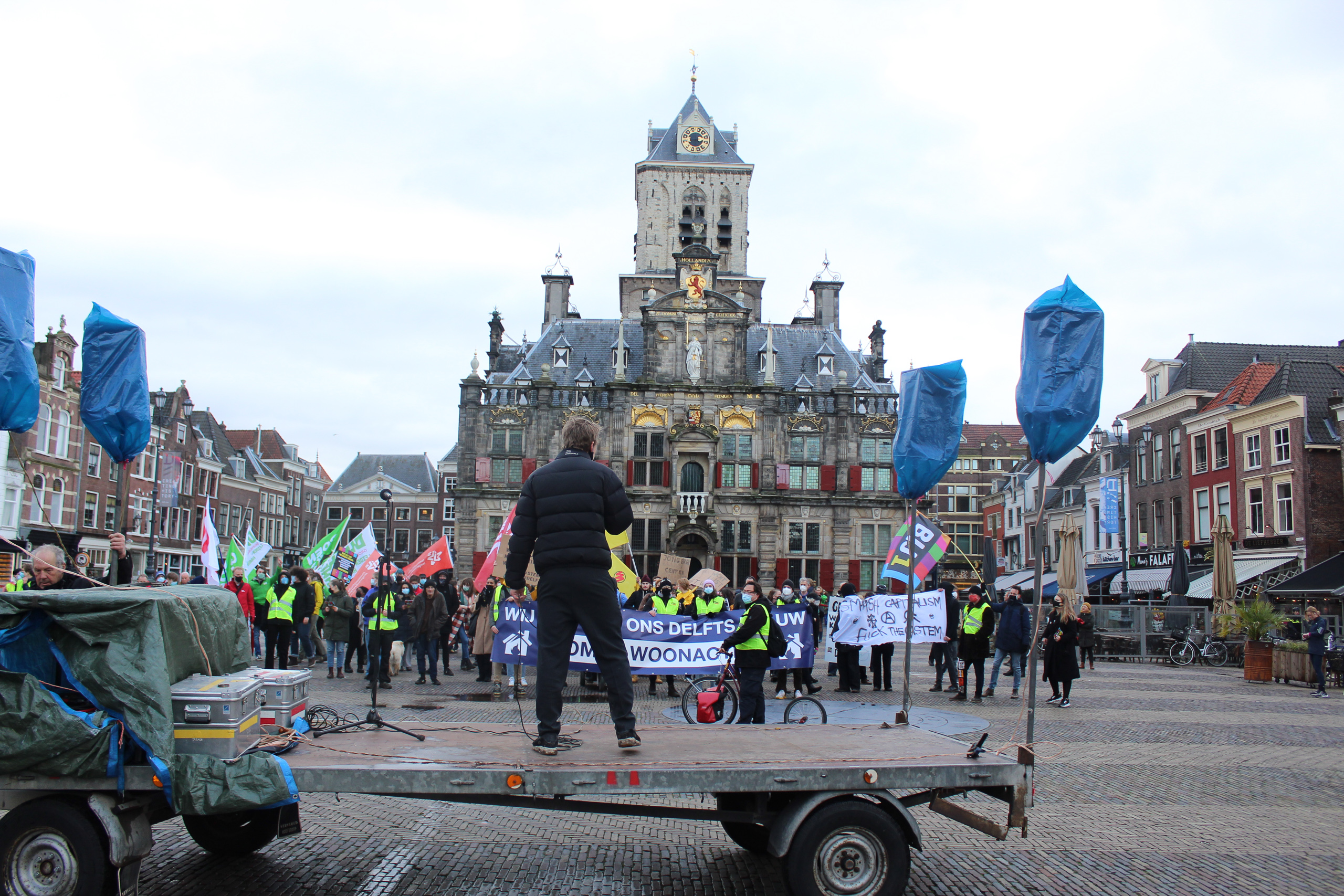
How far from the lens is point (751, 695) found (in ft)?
34.7

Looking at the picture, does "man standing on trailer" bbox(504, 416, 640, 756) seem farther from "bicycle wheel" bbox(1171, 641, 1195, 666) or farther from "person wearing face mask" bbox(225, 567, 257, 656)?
"bicycle wheel" bbox(1171, 641, 1195, 666)

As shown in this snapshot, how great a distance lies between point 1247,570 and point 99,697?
3744 centimetres

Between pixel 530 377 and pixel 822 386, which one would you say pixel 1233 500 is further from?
pixel 530 377

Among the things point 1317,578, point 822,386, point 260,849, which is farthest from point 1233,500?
point 260,849

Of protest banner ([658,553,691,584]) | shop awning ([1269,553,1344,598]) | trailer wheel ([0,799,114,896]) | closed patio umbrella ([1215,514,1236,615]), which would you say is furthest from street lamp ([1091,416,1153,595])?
trailer wheel ([0,799,114,896])

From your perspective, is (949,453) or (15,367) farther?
(949,453)

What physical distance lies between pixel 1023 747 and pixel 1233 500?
1410 inches

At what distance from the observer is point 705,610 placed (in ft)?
50.0

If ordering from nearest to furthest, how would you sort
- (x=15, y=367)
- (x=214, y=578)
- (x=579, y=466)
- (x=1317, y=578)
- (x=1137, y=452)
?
(x=579, y=466) < (x=15, y=367) < (x=214, y=578) < (x=1317, y=578) < (x=1137, y=452)

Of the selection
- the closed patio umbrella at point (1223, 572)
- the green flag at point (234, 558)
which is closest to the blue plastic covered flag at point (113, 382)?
the green flag at point (234, 558)

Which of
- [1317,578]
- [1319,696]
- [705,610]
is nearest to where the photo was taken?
[705,610]

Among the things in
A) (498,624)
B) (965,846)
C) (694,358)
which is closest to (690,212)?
(694,358)

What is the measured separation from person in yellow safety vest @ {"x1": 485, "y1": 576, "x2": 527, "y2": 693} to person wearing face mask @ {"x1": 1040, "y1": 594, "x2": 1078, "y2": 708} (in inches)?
327

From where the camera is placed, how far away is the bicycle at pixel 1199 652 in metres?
24.2
